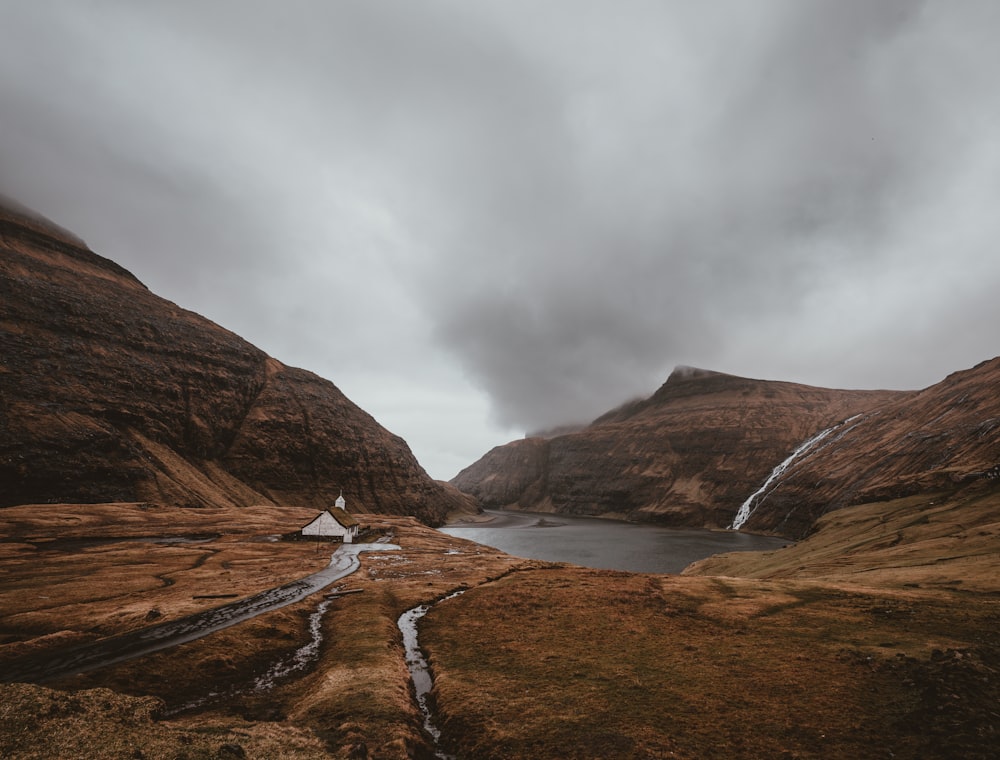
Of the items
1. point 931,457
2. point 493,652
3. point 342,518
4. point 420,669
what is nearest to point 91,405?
point 342,518

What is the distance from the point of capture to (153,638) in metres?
33.7

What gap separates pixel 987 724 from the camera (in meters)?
A: 18.6

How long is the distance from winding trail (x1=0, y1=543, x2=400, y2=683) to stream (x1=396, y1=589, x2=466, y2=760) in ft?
42.1

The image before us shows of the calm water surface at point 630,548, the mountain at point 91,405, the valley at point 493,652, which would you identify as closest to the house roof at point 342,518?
the valley at point 493,652

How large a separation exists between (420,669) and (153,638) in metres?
20.0

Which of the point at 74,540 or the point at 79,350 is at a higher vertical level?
the point at 79,350

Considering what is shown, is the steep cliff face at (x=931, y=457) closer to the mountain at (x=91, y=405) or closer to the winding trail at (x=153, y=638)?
the winding trail at (x=153, y=638)

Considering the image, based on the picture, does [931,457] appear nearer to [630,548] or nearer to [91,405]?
[630,548]

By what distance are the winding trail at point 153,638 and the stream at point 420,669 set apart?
12.8 metres

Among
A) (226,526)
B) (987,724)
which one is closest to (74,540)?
(226,526)

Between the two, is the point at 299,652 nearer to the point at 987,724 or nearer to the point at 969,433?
the point at 987,724

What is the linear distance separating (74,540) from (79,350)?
119596mm

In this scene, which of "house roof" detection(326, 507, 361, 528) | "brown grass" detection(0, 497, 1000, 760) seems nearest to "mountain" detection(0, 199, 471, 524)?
"house roof" detection(326, 507, 361, 528)

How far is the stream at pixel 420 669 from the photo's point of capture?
22619 mm
